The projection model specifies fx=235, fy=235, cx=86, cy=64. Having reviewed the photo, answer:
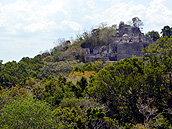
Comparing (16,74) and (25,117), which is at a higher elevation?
(16,74)

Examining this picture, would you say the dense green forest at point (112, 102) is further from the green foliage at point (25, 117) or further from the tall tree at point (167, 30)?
the tall tree at point (167, 30)

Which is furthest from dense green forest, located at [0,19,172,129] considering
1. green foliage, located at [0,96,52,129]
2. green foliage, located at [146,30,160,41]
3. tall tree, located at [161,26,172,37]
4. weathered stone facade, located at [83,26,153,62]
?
green foliage, located at [146,30,160,41]

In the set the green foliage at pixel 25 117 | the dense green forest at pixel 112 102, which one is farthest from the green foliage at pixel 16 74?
the green foliage at pixel 25 117

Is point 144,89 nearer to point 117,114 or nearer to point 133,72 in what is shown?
point 133,72

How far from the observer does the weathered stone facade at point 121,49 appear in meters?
40.9

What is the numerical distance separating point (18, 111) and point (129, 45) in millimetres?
32054

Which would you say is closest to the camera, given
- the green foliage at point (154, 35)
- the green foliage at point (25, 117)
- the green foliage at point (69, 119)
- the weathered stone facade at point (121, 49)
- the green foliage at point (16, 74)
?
the green foliage at point (25, 117)

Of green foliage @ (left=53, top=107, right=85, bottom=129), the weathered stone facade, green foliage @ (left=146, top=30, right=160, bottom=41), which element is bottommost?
green foliage @ (left=53, top=107, right=85, bottom=129)

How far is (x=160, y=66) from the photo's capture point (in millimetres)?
14312

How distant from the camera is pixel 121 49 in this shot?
4144cm

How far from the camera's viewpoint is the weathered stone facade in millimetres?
40906

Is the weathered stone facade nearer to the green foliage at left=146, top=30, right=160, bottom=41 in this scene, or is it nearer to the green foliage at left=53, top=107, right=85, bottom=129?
the green foliage at left=146, top=30, right=160, bottom=41

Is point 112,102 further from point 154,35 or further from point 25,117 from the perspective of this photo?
point 154,35

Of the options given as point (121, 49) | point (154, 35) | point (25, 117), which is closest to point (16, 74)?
point (25, 117)
